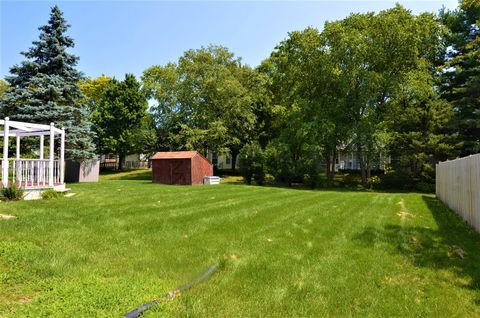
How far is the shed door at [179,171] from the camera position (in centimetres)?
2334

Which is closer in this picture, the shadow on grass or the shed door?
the shadow on grass

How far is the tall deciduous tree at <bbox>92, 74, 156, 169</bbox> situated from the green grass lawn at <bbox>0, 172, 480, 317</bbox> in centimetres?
2990

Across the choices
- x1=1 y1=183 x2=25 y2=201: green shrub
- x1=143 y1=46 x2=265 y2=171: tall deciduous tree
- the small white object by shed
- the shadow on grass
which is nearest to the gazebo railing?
x1=1 y1=183 x2=25 y2=201: green shrub

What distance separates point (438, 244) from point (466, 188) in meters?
2.89

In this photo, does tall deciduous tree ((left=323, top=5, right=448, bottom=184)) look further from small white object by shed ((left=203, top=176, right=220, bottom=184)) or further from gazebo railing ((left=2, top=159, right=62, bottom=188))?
gazebo railing ((left=2, top=159, right=62, bottom=188))

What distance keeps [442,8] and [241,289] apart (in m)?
39.0

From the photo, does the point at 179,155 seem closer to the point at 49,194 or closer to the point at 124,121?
the point at 49,194

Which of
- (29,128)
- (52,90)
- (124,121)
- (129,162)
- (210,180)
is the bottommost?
(210,180)

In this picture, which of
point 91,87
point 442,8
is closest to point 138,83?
point 91,87

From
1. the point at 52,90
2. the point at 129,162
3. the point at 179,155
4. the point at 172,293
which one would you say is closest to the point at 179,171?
the point at 179,155

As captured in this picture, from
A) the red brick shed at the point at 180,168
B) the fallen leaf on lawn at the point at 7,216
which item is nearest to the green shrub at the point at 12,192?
the fallen leaf on lawn at the point at 7,216

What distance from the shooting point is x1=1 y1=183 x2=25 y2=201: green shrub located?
33.0 feet

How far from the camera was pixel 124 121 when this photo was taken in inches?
1544

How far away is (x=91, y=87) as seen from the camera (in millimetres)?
45969
